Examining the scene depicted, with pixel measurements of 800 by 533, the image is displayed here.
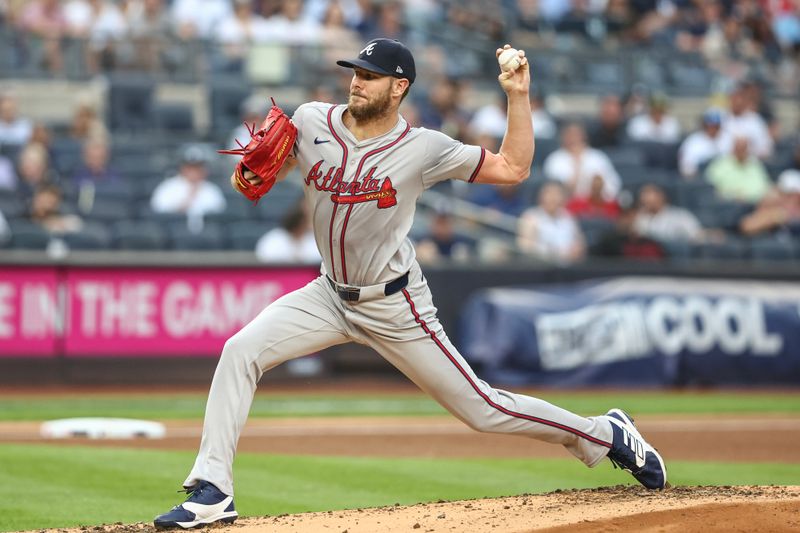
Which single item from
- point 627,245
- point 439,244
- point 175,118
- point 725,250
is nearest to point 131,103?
point 175,118

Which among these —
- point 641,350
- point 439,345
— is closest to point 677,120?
point 641,350

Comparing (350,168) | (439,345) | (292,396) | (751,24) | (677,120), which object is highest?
(751,24)

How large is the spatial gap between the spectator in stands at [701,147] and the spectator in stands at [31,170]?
8882 mm

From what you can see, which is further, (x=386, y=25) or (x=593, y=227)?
(x=386, y=25)

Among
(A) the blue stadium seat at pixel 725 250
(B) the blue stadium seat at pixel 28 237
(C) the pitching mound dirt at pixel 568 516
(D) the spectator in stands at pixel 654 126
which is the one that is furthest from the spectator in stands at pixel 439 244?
(C) the pitching mound dirt at pixel 568 516

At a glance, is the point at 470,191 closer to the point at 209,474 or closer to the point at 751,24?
the point at 751,24

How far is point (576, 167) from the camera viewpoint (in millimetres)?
16312

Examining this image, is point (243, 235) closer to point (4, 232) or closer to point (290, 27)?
point (4, 232)

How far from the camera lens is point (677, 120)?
2000cm

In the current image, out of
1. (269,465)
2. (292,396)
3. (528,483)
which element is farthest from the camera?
(292,396)

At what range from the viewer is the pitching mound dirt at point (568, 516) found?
5.45m

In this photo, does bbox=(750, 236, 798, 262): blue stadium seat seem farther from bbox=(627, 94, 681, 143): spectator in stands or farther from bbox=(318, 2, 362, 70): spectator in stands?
bbox=(318, 2, 362, 70): spectator in stands

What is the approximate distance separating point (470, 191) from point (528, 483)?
865 centimetres

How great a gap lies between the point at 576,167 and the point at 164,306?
18.8 feet
